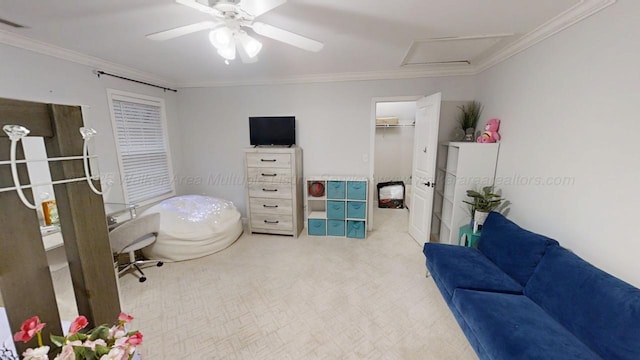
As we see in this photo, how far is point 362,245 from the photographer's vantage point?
11.4 ft

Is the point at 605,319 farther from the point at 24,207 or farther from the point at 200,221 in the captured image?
the point at 200,221

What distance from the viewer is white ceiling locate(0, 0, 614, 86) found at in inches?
68.0

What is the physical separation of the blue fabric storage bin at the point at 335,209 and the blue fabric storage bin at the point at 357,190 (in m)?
0.20

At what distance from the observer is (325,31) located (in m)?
2.15

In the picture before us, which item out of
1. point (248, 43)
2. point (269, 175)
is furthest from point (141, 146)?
point (248, 43)

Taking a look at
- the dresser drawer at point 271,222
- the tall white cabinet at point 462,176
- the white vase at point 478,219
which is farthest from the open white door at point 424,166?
the dresser drawer at point 271,222

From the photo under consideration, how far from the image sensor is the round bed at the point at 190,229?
9.71ft

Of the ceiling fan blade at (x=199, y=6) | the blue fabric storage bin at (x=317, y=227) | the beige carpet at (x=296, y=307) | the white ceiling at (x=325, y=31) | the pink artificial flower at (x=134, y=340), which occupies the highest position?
the white ceiling at (x=325, y=31)

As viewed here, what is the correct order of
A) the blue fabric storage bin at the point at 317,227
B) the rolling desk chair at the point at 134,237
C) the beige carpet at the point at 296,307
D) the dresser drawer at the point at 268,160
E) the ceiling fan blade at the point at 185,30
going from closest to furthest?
the ceiling fan blade at the point at 185,30 < the beige carpet at the point at 296,307 < the rolling desk chair at the point at 134,237 < the dresser drawer at the point at 268,160 < the blue fabric storage bin at the point at 317,227

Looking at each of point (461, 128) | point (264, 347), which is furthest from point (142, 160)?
point (461, 128)

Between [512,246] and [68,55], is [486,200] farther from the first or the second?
[68,55]

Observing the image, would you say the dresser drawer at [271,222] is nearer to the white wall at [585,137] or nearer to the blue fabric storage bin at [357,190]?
the blue fabric storage bin at [357,190]

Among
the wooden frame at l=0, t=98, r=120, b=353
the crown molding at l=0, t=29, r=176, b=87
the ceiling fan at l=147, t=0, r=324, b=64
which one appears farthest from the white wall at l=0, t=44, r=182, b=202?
the wooden frame at l=0, t=98, r=120, b=353

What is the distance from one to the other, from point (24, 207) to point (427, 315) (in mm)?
2530
